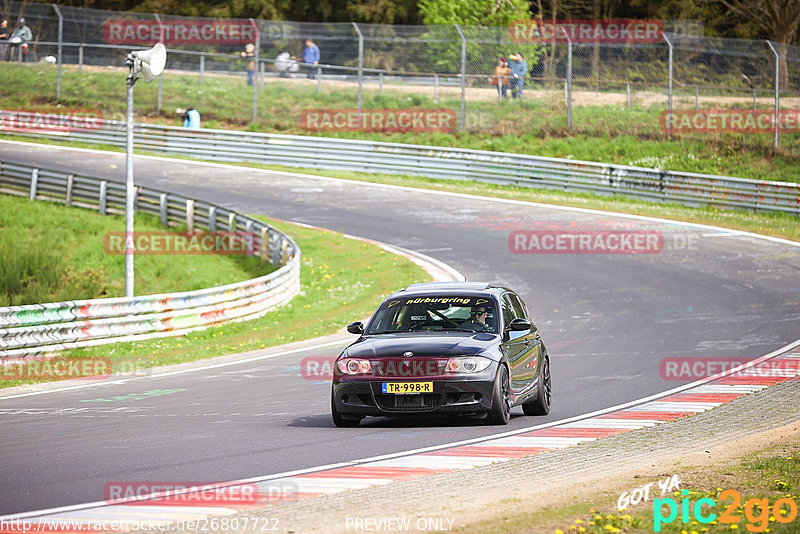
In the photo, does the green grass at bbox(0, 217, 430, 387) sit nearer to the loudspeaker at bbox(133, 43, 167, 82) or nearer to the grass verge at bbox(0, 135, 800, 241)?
the loudspeaker at bbox(133, 43, 167, 82)

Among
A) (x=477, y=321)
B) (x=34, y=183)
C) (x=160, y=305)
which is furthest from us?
(x=34, y=183)

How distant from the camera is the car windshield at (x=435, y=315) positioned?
11.9m

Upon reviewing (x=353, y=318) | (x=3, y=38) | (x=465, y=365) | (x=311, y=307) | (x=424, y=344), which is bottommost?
(x=311, y=307)

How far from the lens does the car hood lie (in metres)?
11.0

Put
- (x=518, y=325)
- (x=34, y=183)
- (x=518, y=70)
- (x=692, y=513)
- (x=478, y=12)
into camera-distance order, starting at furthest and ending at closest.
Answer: (x=478, y=12) → (x=518, y=70) → (x=34, y=183) → (x=518, y=325) → (x=692, y=513)

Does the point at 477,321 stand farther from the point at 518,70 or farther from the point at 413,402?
the point at 518,70

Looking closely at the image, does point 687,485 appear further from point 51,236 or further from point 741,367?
point 51,236

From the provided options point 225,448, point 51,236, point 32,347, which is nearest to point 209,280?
point 51,236

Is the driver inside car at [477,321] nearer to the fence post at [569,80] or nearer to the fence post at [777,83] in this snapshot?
the fence post at [777,83]

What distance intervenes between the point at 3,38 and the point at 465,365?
39.1m

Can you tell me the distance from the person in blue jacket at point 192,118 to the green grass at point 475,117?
1.45 meters

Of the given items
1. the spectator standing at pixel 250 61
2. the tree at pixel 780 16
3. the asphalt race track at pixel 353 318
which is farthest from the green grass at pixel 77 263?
the tree at pixel 780 16

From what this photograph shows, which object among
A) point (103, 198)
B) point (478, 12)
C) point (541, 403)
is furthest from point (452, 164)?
point (541, 403)

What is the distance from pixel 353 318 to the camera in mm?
21562
